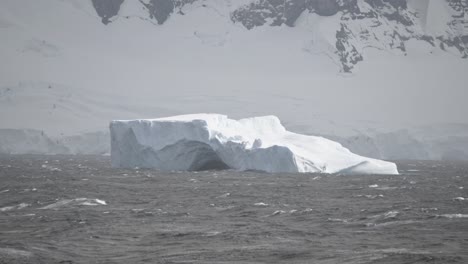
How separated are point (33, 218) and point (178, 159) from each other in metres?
41.1

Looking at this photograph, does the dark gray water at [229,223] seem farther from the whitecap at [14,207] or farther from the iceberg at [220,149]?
the iceberg at [220,149]

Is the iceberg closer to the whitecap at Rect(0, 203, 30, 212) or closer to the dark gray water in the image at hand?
the dark gray water

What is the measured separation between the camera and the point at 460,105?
197000 mm

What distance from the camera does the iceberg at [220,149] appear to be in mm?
73062

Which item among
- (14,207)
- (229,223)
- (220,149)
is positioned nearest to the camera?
(229,223)

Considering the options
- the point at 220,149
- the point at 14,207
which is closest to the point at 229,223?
the point at 14,207

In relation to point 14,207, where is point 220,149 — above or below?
below

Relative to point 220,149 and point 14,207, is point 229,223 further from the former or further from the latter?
point 220,149

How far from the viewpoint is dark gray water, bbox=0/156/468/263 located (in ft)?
90.5

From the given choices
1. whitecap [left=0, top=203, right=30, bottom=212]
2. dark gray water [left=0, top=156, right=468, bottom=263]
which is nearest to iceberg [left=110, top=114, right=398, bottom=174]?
dark gray water [left=0, top=156, right=468, bottom=263]

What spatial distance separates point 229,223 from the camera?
34750 millimetres

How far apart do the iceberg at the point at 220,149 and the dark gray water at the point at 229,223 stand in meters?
18.3

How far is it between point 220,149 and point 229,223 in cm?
3857

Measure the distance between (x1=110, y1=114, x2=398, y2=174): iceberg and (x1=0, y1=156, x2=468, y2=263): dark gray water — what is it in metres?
18.3
